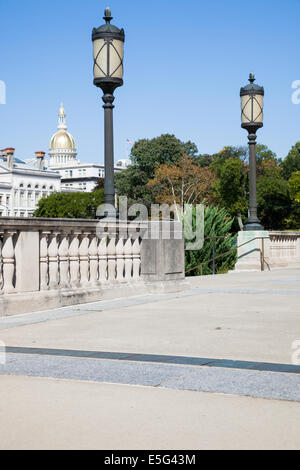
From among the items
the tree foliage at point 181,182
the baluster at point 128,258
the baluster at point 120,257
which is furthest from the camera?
the tree foliage at point 181,182

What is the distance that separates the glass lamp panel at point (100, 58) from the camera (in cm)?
1185

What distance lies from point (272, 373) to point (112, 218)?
6.46m

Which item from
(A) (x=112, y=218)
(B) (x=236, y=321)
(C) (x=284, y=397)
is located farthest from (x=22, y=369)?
→ (A) (x=112, y=218)

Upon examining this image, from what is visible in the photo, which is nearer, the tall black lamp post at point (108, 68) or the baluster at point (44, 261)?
the baluster at point (44, 261)

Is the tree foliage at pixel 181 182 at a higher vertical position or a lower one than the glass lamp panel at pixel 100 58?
higher

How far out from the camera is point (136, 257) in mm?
11797

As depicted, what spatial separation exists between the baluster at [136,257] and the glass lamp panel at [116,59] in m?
2.96

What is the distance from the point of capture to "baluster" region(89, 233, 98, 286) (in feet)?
34.4

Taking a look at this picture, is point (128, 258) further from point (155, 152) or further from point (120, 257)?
point (155, 152)

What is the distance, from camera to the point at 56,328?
7.79 metres

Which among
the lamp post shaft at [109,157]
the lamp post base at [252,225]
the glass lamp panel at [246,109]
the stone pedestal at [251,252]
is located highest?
the glass lamp panel at [246,109]

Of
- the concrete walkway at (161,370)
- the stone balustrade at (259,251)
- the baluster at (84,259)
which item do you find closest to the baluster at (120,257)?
the baluster at (84,259)

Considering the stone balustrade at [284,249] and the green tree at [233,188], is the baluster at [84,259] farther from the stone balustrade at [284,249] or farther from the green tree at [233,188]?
the green tree at [233,188]
